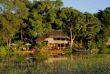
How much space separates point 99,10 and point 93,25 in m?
4.30

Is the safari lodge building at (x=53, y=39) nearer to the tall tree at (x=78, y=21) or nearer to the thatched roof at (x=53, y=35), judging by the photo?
the thatched roof at (x=53, y=35)

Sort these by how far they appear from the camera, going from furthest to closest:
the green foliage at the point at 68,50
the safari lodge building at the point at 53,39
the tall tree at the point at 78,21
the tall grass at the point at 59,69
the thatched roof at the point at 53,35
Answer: the thatched roof at the point at 53,35 → the safari lodge building at the point at 53,39 → the tall tree at the point at 78,21 → the green foliage at the point at 68,50 → the tall grass at the point at 59,69

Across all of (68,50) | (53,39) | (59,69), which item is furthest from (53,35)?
(59,69)

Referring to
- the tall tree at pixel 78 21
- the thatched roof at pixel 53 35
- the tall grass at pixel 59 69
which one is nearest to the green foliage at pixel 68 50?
the thatched roof at pixel 53 35

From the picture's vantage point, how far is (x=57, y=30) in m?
39.8

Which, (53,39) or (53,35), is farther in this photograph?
(53,39)

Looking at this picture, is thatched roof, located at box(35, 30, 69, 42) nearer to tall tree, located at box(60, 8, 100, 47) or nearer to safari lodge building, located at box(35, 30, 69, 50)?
safari lodge building, located at box(35, 30, 69, 50)

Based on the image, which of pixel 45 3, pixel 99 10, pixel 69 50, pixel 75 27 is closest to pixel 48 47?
pixel 69 50

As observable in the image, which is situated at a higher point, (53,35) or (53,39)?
(53,35)

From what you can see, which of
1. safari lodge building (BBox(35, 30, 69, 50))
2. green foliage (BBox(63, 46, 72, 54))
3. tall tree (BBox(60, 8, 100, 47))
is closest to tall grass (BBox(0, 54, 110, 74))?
green foliage (BBox(63, 46, 72, 54))

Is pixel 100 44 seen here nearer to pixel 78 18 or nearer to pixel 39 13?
pixel 78 18

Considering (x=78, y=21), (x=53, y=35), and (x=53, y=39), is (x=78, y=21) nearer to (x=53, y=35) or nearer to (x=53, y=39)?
(x=53, y=35)

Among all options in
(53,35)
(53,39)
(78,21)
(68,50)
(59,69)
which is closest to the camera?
(59,69)

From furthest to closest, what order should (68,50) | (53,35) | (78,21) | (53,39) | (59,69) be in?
(53,39) < (53,35) < (78,21) < (68,50) < (59,69)
